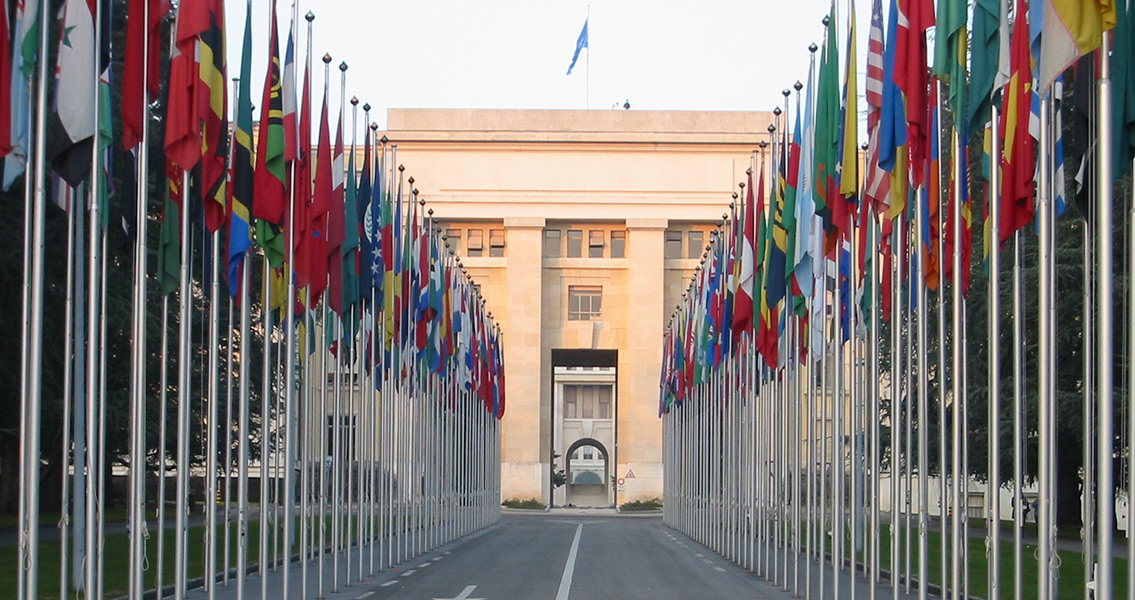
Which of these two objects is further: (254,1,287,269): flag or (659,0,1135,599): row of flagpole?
(254,1,287,269): flag

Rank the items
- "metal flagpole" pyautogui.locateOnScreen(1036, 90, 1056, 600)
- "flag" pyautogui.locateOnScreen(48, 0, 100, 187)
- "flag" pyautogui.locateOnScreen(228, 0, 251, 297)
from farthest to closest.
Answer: "flag" pyautogui.locateOnScreen(228, 0, 251, 297)
"flag" pyautogui.locateOnScreen(48, 0, 100, 187)
"metal flagpole" pyautogui.locateOnScreen(1036, 90, 1056, 600)

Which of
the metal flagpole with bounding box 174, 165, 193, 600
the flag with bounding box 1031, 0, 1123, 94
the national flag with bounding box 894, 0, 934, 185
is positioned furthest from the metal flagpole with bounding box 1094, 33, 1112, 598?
the metal flagpole with bounding box 174, 165, 193, 600

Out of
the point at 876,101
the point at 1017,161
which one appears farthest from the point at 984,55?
the point at 876,101

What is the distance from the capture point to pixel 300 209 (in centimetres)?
2366

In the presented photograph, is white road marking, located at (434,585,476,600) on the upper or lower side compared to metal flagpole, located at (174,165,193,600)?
lower

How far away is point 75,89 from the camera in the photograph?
17.1 metres

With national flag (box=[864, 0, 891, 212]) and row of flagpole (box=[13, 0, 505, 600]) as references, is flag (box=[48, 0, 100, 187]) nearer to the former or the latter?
row of flagpole (box=[13, 0, 505, 600])

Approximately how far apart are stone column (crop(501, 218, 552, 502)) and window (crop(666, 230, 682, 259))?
7.57m

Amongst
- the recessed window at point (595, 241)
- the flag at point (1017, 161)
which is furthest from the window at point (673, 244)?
the flag at point (1017, 161)

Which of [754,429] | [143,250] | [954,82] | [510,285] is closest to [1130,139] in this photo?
[954,82]

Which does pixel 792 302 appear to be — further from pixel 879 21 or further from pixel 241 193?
pixel 241 193

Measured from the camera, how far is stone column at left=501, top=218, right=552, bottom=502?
8888cm

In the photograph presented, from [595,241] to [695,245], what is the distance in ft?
18.6

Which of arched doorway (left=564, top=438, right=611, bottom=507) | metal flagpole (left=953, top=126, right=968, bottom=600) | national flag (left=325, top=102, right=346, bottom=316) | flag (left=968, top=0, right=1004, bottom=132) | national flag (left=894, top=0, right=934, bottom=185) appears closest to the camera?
flag (left=968, top=0, right=1004, bottom=132)
